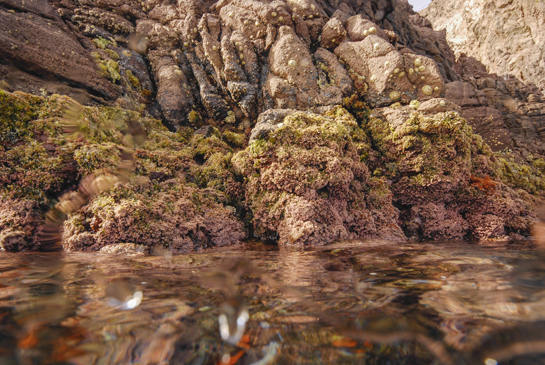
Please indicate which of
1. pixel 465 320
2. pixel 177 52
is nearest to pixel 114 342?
pixel 465 320

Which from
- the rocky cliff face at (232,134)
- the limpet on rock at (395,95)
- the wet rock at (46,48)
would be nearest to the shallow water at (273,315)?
the rocky cliff face at (232,134)

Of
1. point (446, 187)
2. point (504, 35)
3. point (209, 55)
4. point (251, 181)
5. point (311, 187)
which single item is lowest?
point (446, 187)

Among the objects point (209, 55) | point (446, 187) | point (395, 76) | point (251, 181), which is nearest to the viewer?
point (251, 181)

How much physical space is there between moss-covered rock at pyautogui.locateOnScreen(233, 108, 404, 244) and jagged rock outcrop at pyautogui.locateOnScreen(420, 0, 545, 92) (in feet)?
73.5

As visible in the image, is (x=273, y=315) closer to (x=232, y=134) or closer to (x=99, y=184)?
(x=99, y=184)

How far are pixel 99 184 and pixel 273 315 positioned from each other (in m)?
4.95

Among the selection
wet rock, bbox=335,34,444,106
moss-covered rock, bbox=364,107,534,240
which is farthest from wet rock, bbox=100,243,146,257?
wet rock, bbox=335,34,444,106

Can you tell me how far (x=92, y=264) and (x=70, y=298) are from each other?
150 cm

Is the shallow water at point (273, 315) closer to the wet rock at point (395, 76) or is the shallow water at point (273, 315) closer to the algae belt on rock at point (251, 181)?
the algae belt on rock at point (251, 181)

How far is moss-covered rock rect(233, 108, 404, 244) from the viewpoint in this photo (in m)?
5.61

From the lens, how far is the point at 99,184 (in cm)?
502

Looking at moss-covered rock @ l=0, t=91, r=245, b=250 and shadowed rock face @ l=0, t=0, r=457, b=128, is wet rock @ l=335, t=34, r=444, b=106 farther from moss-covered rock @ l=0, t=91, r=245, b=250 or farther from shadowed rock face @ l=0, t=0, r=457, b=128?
moss-covered rock @ l=0, t=91, r=245, b=250

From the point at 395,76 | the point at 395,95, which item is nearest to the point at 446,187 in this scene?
the point at 395,95

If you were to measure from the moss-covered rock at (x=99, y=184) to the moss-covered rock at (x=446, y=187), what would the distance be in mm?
4973
